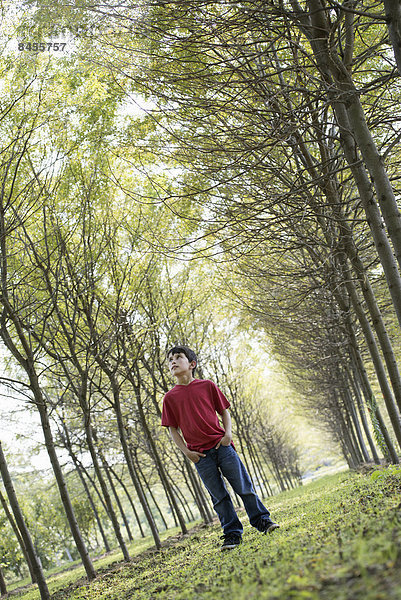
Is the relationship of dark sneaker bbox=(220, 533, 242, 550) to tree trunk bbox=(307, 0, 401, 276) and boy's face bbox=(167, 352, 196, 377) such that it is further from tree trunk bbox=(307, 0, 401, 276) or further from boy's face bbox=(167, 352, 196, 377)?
tree trunk bbox=(307, 0, 401, 276)

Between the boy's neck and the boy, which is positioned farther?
the boy's neck

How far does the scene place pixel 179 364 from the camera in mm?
4727

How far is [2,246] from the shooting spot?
19.5 ft

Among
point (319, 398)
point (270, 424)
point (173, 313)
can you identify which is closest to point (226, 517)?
point (173, 313)

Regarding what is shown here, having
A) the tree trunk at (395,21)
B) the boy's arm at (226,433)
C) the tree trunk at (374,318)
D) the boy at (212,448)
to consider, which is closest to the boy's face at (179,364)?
the boy at (212,448)

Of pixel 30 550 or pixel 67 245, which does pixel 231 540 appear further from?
pixel 67 245

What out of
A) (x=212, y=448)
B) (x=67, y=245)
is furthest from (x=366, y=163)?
(x=67, y=245)

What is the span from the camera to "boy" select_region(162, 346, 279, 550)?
4.45 metres

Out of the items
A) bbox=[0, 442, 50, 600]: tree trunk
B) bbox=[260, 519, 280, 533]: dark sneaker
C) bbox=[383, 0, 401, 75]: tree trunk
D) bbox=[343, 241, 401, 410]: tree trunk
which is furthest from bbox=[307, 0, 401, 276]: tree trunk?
bbox=[0, 442, 50, 600]: tree trunk

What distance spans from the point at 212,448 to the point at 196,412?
0.36 meters

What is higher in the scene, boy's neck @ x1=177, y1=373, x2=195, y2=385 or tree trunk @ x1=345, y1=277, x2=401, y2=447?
boy's neck @ x1=177, y1=373, x2=195, y2=385

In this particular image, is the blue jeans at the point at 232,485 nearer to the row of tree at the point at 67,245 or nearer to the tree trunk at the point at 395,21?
the row of tree at the point at 67,245

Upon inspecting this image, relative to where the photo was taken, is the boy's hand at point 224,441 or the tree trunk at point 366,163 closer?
the tree trunk at point 366,163

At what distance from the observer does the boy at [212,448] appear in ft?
14.6
